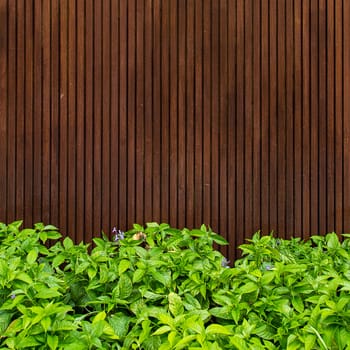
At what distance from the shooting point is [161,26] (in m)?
4.02

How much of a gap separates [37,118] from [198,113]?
1385 millimetres

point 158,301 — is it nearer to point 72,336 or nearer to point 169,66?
point 72,336

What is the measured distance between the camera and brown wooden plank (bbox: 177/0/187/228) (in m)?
4.02

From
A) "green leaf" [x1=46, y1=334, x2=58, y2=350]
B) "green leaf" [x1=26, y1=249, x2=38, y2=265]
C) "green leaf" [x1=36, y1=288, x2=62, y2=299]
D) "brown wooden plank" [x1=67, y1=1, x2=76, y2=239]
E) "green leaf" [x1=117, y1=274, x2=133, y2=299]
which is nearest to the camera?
"green leaf" [x1=46, y1=334, x2=58, y2=350]

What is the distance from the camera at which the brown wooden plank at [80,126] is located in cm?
402

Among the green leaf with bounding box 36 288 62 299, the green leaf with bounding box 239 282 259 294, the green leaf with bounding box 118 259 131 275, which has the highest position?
the green leaf with bounding box 118 259 131 275

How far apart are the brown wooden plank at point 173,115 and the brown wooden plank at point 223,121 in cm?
38

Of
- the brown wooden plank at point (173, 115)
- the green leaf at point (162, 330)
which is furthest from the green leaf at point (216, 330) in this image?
the brown wooden plank at point (173, 115)

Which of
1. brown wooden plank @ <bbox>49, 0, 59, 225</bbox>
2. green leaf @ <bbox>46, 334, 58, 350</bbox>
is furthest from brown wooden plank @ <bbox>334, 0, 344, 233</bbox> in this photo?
green leaf @ <bbox>46, 334, 58, 350</bbox>

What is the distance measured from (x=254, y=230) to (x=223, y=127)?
3.04 feet

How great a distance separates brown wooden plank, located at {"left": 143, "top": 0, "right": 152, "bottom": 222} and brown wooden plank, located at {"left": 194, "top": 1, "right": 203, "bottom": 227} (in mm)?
326

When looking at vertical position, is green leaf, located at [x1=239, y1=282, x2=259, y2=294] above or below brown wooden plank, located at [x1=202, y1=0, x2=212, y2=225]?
below

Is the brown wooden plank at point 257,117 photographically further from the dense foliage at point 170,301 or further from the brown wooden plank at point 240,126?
the dense foliage at point 170,301

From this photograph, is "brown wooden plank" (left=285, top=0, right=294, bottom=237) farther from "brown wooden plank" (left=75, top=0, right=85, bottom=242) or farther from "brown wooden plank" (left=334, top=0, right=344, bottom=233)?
"brown wooden plank" (left=75, top=0, right=85, bottom=242)
